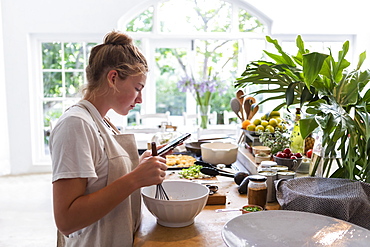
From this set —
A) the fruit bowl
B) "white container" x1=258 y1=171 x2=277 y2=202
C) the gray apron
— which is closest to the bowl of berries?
the fruit bowl

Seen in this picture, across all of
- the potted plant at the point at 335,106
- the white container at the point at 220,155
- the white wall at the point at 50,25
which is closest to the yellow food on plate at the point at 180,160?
the white container at the point at 220,155

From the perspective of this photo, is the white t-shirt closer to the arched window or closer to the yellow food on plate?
the yellow food on plate

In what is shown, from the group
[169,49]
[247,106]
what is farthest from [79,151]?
[169,49]

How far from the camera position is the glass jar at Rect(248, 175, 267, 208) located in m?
1.43

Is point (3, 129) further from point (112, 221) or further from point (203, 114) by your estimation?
point (112, 221)

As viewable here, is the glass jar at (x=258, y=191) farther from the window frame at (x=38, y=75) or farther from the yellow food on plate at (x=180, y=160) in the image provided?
the window frame at (x=38, y=75)

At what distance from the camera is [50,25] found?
5078mm

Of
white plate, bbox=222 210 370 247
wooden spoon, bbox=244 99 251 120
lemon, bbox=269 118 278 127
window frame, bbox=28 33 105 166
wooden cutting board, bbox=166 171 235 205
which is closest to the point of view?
white plate, bbox=222 210 370 247

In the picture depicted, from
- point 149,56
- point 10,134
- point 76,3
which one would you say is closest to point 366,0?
point 149,56

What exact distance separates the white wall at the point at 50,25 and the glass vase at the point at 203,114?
1608 mm

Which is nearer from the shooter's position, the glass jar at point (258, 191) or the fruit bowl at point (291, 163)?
the glass jar at point (258, 191)

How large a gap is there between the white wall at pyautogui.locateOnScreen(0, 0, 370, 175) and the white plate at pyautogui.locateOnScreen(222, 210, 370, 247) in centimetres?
447

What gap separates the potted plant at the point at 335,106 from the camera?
4.04 feet

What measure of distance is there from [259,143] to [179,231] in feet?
3.85
